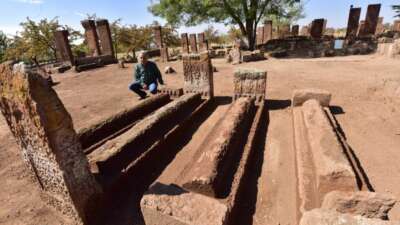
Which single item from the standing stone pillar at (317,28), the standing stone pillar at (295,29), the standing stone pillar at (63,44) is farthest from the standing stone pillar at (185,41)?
the standing stone pillar at (295,29)

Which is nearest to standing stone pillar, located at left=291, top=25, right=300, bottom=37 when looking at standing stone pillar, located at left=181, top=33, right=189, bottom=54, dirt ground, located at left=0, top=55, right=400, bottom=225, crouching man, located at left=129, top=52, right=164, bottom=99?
standing stone pillar, located at left=181, top=33, right=189, bottom=54

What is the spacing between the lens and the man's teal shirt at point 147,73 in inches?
218

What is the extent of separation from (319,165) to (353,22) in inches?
871

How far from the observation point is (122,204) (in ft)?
7.68

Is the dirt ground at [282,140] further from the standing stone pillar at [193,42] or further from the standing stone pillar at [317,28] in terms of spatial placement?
the standing stone pillar at [193,42]

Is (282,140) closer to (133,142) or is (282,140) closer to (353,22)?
(133,142)

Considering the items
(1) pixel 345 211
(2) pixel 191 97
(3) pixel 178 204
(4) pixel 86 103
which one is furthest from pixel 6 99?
(4) pixel 86 103

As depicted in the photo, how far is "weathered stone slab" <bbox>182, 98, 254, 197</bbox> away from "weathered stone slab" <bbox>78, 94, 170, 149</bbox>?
187 centimetres

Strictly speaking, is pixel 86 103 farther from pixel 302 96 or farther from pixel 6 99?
pixel 302 96

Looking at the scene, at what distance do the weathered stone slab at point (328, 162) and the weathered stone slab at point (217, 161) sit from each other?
93 cm

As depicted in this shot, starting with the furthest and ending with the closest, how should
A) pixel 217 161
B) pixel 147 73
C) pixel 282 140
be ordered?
pixel 147 73 → pixel 282 140 → pixel 217 161

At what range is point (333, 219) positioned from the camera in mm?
1336

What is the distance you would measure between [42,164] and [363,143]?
14.0 ft

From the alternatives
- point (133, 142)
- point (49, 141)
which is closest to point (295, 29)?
point (133, 142)
